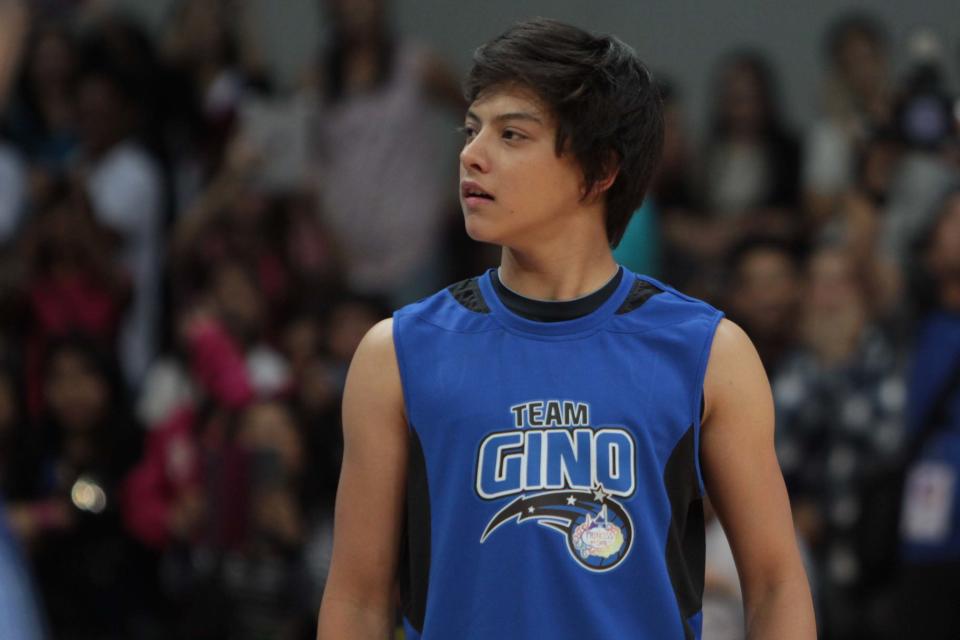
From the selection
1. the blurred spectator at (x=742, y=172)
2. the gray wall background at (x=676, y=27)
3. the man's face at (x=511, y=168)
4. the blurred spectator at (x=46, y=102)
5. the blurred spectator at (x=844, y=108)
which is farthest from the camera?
the blurred spectator at (x=46, y=102)

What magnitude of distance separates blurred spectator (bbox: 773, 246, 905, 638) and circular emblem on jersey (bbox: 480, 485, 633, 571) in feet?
11.5

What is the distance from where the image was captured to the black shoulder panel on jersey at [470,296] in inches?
121

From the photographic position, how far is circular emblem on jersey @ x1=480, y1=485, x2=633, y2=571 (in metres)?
2.88

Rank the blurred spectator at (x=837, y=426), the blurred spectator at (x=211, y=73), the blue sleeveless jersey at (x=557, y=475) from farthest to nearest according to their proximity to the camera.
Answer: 1. the blurred spectator at (x=211, y=73)
2. the blurred spectator at (x=837, y=426)
3. the blue sleeveless jersey at (x=557, y=475)

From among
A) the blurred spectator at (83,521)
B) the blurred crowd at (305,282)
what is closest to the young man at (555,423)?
the blurred crowd at (305,282)

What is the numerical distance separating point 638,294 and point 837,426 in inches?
149

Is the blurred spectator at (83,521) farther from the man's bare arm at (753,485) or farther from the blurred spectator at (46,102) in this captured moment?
the man's bare arm at (753,485)

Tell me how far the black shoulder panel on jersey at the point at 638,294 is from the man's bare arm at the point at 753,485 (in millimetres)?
137

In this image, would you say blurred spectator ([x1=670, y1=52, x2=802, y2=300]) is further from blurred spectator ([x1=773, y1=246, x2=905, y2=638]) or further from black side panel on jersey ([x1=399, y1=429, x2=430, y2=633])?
black side panel on jersey ([x1=399, y1=429, x2=430, y2=633])

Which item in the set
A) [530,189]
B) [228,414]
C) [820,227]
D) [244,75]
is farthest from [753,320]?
[530,189]

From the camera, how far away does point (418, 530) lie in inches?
118

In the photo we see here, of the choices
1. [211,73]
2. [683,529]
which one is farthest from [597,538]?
[211,73]

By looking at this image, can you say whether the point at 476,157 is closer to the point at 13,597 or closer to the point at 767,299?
the point at 13,597

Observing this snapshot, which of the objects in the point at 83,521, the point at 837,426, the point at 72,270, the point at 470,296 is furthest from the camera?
the point at 72,270
